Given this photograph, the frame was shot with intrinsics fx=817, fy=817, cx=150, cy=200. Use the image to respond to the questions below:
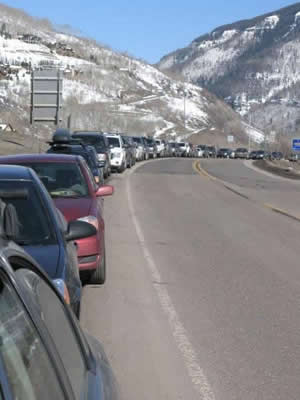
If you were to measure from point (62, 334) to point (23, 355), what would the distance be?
0.57m

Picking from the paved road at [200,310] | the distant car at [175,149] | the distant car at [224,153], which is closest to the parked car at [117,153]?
the paved road at [200,310]

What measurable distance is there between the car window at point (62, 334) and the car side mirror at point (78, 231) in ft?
10.4

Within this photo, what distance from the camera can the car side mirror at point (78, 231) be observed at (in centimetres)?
650

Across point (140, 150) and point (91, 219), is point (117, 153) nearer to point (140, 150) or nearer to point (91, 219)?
point (140, 150)

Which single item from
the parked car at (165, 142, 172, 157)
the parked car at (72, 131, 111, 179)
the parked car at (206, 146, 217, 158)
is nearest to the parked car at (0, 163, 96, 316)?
the parked car at (72, 131, 111, 179)

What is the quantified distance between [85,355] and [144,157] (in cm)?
5539

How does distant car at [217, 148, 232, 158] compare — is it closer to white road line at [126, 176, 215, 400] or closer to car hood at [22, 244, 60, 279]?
white road line at [126, 176, 215, 400]

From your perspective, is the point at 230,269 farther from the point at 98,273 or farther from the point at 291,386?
the point at 291,386

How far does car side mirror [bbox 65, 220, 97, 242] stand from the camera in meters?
6.50

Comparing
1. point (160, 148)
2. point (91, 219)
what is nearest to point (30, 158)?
point (91, 219)

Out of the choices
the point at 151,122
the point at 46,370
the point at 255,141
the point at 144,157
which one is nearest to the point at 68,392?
the point at 46,370

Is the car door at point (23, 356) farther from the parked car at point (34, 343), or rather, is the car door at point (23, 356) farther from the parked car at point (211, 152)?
the parked car at point (211, 152)

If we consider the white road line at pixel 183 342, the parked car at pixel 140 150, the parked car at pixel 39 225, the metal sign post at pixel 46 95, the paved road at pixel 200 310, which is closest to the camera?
the parked car at pixel 39 225

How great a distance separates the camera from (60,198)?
32.5 feet
